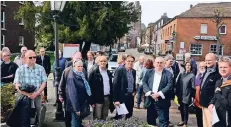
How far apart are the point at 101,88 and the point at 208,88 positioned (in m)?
2.16

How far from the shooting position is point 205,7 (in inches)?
→ 1834

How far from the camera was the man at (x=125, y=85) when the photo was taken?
644cm

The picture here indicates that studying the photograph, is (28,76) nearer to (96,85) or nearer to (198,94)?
(96,85)

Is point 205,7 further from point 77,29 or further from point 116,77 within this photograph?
point 116,77

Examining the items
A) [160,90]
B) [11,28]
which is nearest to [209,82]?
[160,90]

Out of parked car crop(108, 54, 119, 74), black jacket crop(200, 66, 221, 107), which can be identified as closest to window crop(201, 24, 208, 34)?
parked car crop(108, 54, 119, 74)

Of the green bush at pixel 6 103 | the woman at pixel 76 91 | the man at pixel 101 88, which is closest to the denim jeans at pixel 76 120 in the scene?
the woman at pixel 76 91

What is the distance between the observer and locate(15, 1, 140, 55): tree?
87.8 feet

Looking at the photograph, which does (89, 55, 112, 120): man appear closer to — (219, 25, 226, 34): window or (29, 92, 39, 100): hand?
(29, 92, 39, 100): hand

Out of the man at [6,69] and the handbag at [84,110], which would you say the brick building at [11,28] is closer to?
the man at [6,69]

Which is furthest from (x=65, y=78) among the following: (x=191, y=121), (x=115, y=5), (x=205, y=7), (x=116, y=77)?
(x=205, y=7)

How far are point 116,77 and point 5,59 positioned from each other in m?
2.85

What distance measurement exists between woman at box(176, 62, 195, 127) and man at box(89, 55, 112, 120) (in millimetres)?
1863

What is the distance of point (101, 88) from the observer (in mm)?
6164
